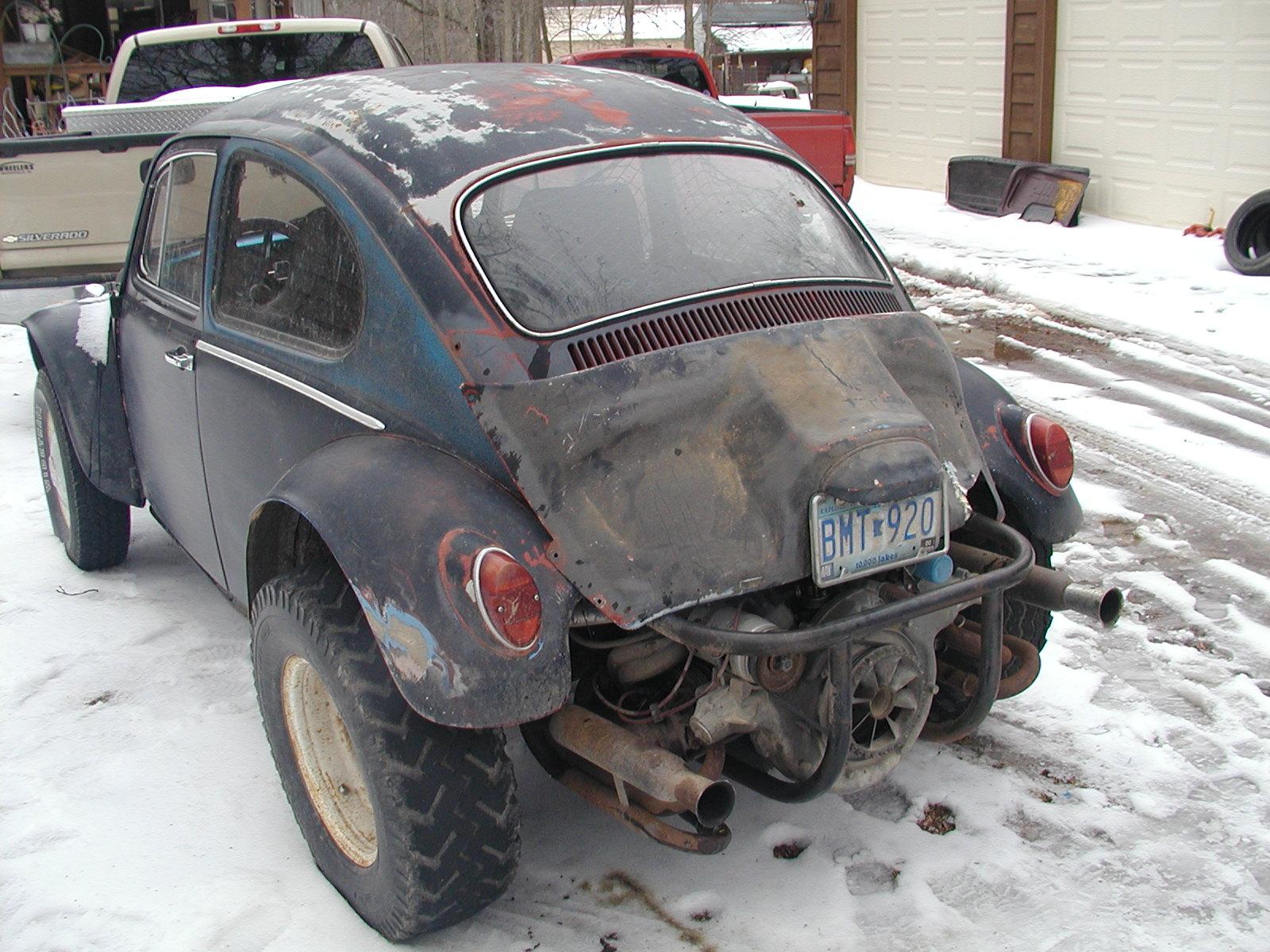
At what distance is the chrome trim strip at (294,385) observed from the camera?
3.09m

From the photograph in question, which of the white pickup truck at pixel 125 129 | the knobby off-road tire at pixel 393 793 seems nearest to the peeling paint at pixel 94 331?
the white pickup truck at pixel 125 129

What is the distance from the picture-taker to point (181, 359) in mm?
3889

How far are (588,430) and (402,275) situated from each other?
2.08ft

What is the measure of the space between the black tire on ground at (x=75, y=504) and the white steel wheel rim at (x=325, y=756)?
2151 millimetres

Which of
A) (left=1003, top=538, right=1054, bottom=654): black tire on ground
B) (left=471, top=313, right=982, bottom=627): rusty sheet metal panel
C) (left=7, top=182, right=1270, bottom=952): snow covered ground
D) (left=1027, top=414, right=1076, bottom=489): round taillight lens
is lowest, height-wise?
(left=7, top=182, right=1270, bottom=952): snow covered ground

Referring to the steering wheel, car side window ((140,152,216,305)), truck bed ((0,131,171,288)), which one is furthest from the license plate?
truck bed ((0,131,171,288))

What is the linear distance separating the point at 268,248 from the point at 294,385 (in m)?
0.48

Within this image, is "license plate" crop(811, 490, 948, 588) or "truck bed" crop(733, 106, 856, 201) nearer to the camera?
"license plate" crop(811, 490, 948, 588)

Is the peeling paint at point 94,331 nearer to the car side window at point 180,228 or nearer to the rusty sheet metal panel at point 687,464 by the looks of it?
the car side window at point 180,228

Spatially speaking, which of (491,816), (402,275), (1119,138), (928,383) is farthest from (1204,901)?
(1119,138)

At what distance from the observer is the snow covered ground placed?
2.92 m

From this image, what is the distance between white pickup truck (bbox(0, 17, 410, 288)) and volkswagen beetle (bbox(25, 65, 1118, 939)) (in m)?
3.37

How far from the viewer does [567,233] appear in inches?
124

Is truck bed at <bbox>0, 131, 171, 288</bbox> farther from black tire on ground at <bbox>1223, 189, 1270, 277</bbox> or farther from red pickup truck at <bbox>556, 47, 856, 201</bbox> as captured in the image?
black tire on ground at <bbox>1223, 189, 1270, 277</bbox>
